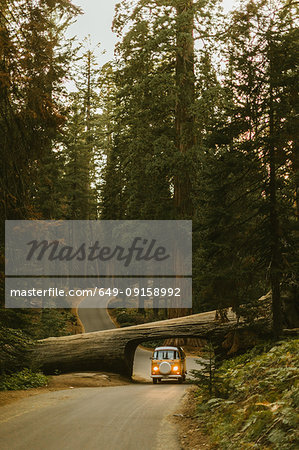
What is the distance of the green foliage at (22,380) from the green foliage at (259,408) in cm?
816

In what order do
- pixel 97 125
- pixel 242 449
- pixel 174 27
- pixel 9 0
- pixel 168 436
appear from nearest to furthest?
pixel 242 449 → pixel 168 436 → pixel 9 0 → pixel 174 27 → pixel 97 125

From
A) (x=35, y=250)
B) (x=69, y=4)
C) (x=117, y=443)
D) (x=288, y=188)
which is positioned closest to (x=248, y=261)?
(x=288, y=188)

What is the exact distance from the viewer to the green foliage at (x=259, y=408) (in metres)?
6.29

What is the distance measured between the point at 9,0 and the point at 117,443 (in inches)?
343

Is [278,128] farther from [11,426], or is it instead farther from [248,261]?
[11,426]

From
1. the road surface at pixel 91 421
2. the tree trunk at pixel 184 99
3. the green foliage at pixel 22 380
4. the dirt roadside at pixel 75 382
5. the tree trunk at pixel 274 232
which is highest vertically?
the tree trunk at pixel 184 99

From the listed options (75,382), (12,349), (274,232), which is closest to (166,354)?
(75,382)

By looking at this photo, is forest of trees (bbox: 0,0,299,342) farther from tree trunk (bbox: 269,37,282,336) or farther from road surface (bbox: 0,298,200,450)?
road surface (bbox: 0,298,200,450)

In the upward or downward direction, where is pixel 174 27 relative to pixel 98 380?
upward

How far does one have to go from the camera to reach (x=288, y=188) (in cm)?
1405

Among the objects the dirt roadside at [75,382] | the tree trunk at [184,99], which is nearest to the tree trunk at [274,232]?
the dirt roadside at [75,382]

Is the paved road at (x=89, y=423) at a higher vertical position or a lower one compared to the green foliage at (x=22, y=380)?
higher

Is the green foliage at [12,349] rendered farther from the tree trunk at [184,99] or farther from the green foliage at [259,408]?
the tree trunk at [184,99]

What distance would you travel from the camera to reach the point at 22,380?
18.2 m
